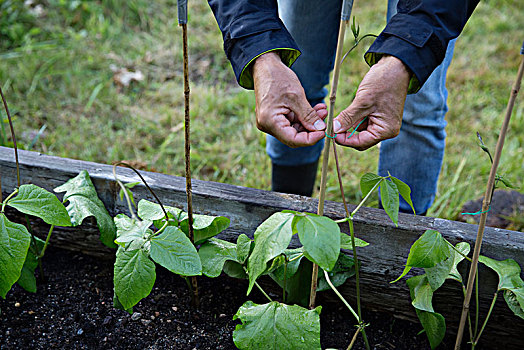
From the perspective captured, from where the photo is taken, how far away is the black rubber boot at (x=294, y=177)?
1868mm

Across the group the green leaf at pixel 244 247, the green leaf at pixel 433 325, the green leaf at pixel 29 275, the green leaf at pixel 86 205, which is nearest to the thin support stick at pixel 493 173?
the green leaf at pixel 433 325

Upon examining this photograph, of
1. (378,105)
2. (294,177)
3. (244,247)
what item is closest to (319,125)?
(378,105)

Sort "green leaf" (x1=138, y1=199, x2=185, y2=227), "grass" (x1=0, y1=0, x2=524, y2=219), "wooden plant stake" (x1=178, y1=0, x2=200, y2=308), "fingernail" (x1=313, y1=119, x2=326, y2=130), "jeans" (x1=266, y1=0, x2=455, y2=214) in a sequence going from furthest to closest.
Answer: "grass" (x1=0, y1=0, x2=524, y2=219)
"jeans" (x1=266, y1=0, x2=455, y2=214)
"green leaf" (x1=138, y1=199, x2=185, y2=227)
"fingernail" (x1=313, y1=119, x2=326, y2=130)
"wooden plant stake" (x1=178, y1=0, x2=200, y2=308)

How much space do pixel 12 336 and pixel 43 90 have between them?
68.0 inches

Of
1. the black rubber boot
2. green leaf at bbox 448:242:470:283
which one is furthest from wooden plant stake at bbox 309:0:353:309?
the black rubber boot

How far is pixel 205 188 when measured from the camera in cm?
133

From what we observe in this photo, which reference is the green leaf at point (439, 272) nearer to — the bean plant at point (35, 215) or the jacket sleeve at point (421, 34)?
the jacket sleeve at point (421, 34)

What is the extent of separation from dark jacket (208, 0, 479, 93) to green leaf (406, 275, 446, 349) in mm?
464

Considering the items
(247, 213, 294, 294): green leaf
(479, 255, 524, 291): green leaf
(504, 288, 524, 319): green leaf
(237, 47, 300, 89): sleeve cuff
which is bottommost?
(504, 288, 524, 319): green leaf

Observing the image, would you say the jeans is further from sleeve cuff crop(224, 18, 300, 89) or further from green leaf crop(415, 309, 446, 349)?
green leaf crop(415, 309, 446, 349)

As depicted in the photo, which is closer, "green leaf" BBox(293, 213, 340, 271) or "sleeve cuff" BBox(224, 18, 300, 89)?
"green leaf" BBox(293, 213, 340, 271)

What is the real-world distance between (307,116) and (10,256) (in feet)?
2.35

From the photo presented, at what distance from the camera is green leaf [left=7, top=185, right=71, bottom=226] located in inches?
42.1

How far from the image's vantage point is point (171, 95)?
265 centimetres
